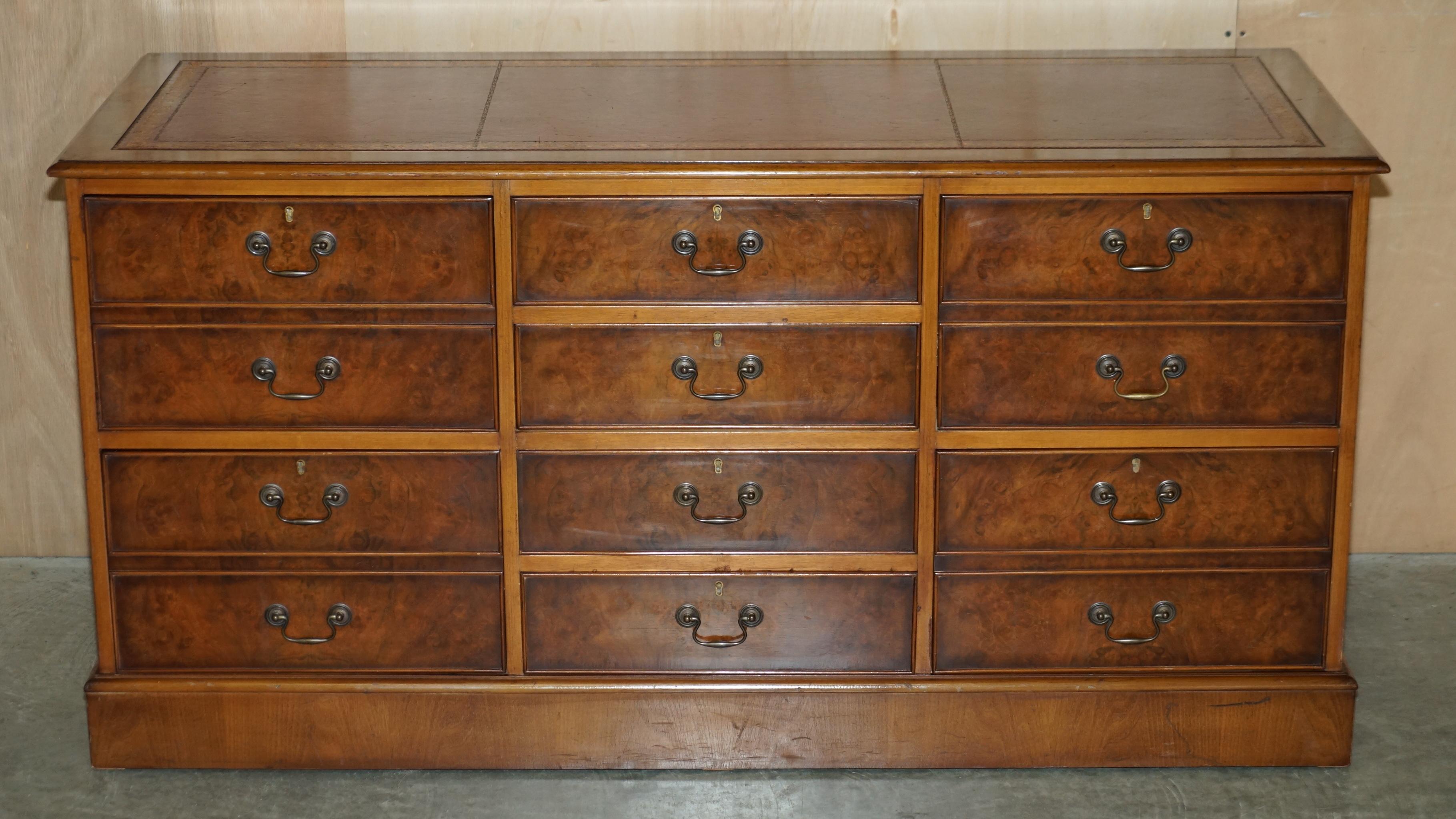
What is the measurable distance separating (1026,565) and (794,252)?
675mm

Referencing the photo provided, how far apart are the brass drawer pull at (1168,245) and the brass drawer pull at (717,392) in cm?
60

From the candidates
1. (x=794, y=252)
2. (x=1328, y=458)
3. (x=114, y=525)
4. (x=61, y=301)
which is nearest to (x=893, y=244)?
(x=794, y=252)

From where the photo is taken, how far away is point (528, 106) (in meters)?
2.85

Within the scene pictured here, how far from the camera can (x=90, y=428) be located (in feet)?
8.76

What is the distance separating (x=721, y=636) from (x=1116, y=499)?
718mm

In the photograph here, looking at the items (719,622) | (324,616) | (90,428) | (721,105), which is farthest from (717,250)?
(90,428)

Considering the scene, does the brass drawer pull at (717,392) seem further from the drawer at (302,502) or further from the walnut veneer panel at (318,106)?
the walnut veneer panel at (318,106)

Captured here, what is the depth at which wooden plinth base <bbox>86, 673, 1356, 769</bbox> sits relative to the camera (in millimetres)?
2789

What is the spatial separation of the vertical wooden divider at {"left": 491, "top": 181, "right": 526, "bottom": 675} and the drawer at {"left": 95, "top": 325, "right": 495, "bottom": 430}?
0.07 ft

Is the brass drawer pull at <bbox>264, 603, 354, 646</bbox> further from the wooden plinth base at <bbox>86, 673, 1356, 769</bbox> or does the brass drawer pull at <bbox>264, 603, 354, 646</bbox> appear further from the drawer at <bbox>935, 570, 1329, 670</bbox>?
the drawer at <bbox>935, 570, 1329, 670</bbox>

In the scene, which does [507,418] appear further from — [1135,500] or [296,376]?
[1135,500]

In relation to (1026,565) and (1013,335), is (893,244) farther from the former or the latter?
(1026,565)

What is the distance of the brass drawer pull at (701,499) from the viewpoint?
2.71 m

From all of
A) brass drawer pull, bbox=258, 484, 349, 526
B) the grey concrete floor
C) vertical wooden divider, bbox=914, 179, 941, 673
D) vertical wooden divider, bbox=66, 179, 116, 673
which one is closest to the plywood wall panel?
the grey concrete floor
